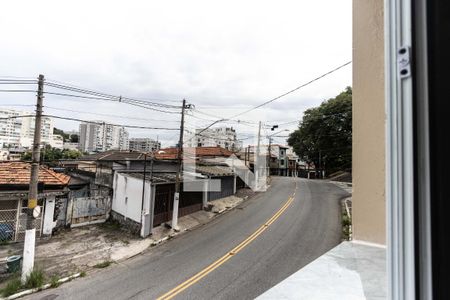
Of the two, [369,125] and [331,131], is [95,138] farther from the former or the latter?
[369,125]

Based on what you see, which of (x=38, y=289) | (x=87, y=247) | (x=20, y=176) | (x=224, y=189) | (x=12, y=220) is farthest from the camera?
(x=224, y=189)

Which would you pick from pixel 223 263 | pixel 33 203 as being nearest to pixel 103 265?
pixel 33 203

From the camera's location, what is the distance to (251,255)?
10422mm

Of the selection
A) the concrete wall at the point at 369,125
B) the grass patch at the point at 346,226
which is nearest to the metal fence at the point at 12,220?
the grass patch at the point at 346,226

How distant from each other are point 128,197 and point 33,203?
6250 mm

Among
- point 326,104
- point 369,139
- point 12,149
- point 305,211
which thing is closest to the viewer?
point 369,139

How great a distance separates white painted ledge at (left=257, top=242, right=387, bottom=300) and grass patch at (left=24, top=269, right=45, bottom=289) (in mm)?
9326

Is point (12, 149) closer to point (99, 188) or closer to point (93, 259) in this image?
point (99, 188)

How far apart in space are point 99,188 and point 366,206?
65.7ft

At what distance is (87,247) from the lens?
11891 mm

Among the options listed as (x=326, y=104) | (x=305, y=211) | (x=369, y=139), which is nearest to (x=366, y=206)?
(x=369, y=139)

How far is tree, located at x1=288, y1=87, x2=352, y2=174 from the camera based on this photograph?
33.0 meters

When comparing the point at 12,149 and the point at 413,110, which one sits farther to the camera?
the point at 12,149

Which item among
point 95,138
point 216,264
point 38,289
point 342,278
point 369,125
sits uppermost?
point 95,138
